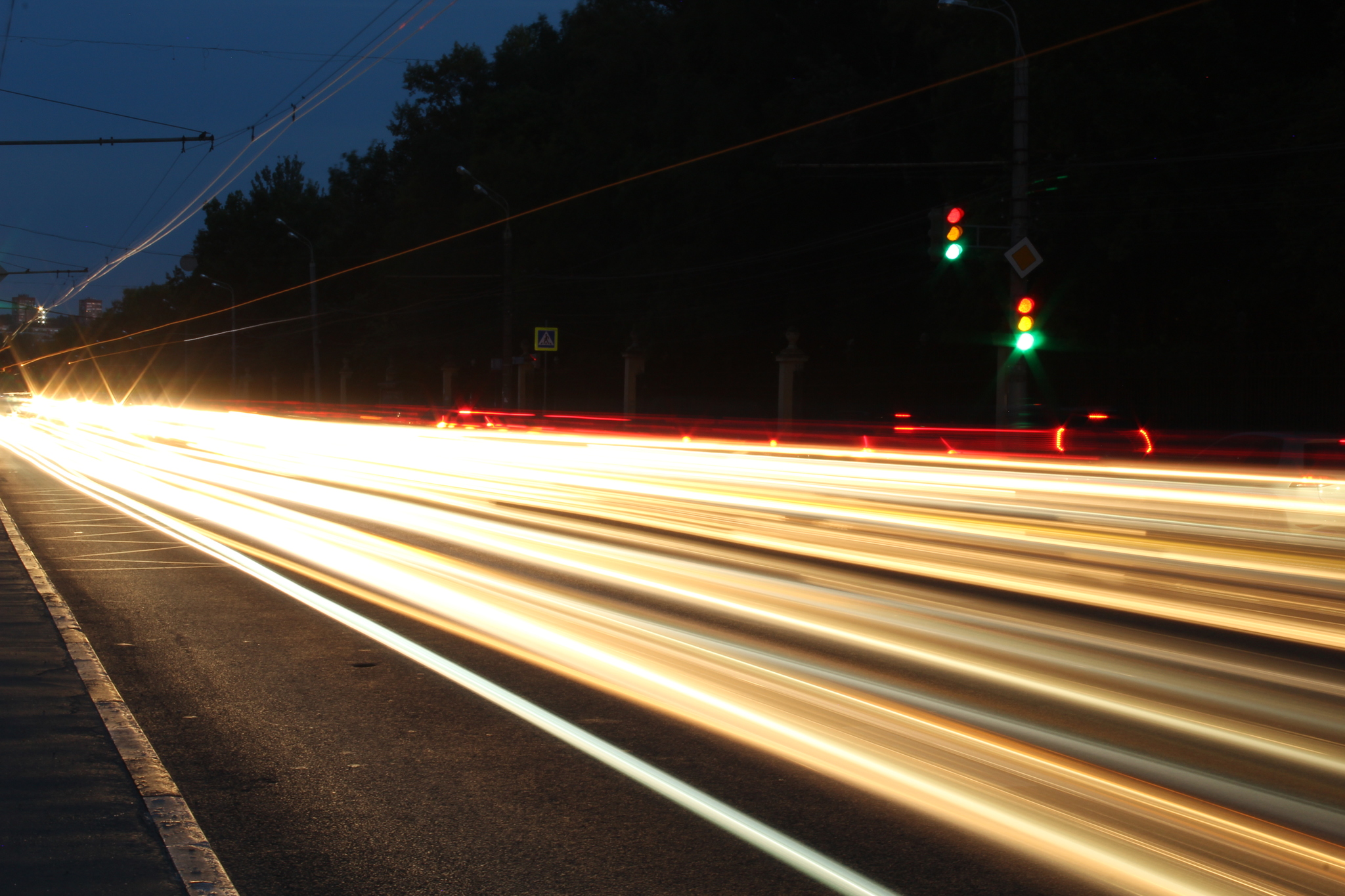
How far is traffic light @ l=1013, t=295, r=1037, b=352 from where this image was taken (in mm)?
17109

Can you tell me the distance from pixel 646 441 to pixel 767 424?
7.27 metres

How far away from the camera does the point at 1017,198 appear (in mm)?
19156

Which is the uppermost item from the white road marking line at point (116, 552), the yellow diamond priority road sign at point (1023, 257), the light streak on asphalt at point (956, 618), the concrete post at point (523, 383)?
the yellow diamond priority road sign at point (1023, 257)

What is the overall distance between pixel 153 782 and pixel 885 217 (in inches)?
1490

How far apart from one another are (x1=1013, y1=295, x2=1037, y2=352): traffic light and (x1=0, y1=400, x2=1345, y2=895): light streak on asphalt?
261 cm

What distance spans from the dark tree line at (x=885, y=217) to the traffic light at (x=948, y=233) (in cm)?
495

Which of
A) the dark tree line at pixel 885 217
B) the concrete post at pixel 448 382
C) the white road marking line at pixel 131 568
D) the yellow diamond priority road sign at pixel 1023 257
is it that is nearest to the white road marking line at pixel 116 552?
the white road marking line at pixel 131 568

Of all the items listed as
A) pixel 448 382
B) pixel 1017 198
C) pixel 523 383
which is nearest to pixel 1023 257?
pixel 1017 198

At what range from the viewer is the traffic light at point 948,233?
53.9ft

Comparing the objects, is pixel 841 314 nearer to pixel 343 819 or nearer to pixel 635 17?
pixel 635 17

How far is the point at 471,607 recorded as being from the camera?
9219 mm

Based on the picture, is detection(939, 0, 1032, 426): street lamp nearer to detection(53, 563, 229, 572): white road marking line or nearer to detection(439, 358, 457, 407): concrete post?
detection(53, 563, 229, 572): white road marking line

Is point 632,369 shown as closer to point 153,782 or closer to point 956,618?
point 956,618

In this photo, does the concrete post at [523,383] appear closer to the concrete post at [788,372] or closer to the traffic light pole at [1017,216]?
the concrete post at [788,372]
